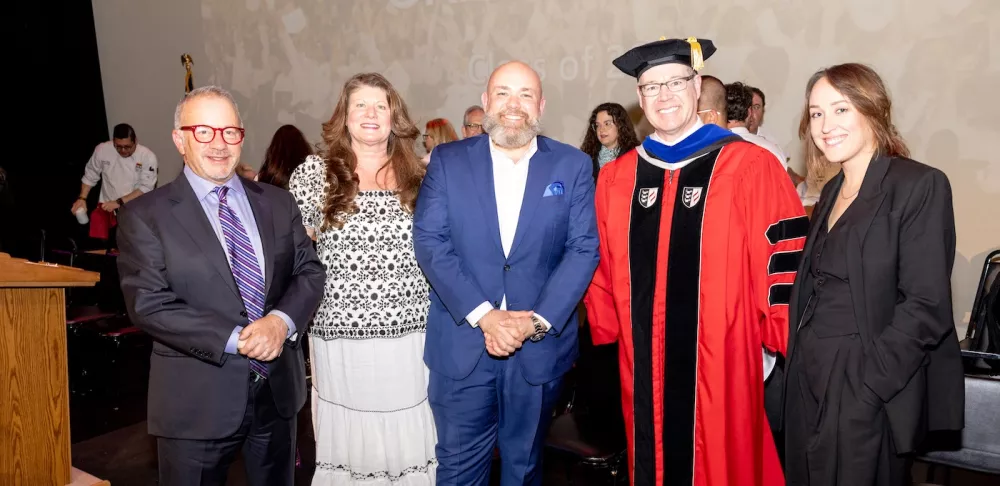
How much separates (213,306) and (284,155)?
240cm

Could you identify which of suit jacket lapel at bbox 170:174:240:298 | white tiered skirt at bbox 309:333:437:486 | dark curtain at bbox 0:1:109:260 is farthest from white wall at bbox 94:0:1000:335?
suit jacket lapel at bbox 170:174:240:298

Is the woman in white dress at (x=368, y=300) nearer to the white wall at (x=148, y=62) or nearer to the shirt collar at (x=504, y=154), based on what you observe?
the shirt collar at (x=504, y=154)

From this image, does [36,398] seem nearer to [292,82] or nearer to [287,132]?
[287,132]

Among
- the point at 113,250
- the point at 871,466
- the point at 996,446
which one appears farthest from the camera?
the point at 113,250

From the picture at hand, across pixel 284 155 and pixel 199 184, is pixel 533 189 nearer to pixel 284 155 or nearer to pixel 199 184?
pixel 199 184

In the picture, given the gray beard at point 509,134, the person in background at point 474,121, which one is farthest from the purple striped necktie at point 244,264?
the person in background at point 474,121

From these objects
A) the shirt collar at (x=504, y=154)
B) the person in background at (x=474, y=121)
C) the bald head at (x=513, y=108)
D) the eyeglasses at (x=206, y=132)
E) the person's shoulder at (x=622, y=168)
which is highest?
the person in background at (x=474, y=121)

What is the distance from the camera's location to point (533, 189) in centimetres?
260

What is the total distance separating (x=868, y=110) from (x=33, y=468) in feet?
10.7

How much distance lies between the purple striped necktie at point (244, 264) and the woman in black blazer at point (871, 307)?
5.54 ft

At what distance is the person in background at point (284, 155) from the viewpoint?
14.9 feet

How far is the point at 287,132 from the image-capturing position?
4605 mm

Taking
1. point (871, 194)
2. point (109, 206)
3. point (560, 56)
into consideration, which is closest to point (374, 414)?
point (871, 194)

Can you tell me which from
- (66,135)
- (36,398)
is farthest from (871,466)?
(66,135)
